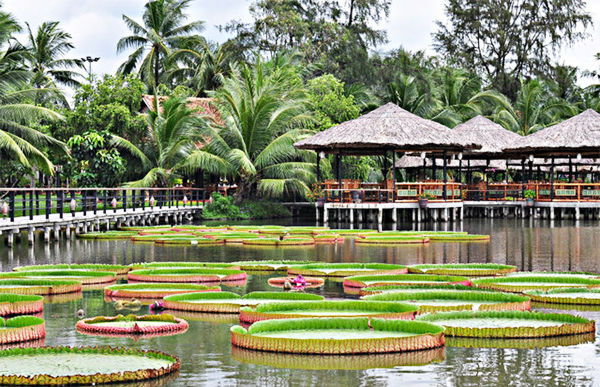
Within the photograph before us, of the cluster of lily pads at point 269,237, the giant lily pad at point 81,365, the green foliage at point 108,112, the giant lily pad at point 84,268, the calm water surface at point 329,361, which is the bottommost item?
the calm water surface at point 329,361

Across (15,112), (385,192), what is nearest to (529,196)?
(385,192)

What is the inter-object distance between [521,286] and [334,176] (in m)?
31.0

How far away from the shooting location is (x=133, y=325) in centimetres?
959

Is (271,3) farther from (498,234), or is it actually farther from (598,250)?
(598,250)

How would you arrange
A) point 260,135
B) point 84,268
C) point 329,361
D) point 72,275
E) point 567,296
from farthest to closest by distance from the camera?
point 260,135
point 84,268
point 72,275
point 567,296
point 329,361

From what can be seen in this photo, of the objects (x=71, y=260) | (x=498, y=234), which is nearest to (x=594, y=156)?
(x=498, y=234)

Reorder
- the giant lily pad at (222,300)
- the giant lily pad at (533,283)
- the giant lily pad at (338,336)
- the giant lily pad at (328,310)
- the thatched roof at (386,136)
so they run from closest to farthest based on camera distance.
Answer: the giant lily pad at (338,336) → the giant lily pad at (328,310) → the giant lily pad at (222,300) → the giant lily pad at (533,283) → the thatched roof at (386,136)

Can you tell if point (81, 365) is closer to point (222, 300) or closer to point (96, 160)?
point (222, 300)

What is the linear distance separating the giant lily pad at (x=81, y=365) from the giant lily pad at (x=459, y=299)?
151 inches

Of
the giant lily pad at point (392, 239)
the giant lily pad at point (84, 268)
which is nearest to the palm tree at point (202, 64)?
the giant lily pad at point (392, 239)

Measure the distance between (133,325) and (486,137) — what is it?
117 feet

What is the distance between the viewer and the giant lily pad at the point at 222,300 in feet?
36.0

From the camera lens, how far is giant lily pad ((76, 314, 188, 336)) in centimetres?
943

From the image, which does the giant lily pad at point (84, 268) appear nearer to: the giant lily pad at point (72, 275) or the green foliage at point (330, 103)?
the giant lily pad at point (72, 275)
